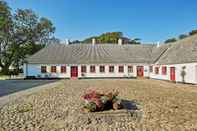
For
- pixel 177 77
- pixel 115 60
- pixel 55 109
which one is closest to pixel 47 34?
pixel 115 60

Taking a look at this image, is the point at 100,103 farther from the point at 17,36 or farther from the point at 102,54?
the point at 17,36

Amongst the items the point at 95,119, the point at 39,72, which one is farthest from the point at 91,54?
the point at 95,119

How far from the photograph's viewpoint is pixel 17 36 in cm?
4194

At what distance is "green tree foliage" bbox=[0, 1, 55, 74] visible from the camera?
4075 centimetres

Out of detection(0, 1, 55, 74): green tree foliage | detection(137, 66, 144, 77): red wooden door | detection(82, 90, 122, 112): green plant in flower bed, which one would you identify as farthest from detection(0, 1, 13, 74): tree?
detection(82, 90, 122, 112): green plant in flower bed

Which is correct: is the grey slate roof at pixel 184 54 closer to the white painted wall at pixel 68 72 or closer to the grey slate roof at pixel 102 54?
the grey slate roof at pixel 102 54

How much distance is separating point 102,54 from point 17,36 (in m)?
17.1

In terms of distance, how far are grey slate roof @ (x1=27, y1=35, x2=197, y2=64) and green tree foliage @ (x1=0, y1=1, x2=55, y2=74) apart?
9.56 metres

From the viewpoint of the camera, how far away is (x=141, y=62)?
3319cm

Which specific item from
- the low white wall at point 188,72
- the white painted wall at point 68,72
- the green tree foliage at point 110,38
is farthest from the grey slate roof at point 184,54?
the green tree foliage at point 110,38

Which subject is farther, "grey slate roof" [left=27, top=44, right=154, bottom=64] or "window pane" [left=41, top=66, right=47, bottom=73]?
"grey slate roof" [left=27, top=44, right=154, bottom=64]

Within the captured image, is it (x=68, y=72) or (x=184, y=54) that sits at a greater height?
(x=184, y=54)

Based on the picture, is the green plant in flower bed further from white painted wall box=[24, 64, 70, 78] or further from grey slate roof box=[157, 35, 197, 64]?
white painted wall box=[24, 64, 70, 78]

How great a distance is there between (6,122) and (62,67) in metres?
25.6
